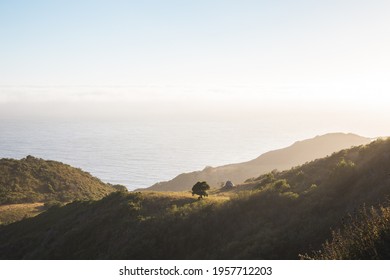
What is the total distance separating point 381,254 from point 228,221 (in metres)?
13.1

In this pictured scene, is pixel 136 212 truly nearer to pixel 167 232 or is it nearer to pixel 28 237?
pixel 167 232

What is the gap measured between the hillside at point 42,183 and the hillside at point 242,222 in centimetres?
3364

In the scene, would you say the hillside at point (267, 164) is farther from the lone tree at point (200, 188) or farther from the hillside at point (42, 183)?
the lone tree at point (200, 188)

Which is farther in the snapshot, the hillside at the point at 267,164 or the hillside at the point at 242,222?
the hillside at the point at 267,164

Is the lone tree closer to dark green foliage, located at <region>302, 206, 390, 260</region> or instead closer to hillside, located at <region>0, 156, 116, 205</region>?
dark green foliage, located at <region>302, 206, 390, 260</region>

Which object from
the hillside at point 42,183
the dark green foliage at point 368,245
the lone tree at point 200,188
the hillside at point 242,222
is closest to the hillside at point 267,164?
the hillside at point 42,183

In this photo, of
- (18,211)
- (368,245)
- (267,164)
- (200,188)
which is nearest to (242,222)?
(200,188)

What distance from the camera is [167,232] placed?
67.9ft

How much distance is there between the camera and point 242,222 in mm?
19266

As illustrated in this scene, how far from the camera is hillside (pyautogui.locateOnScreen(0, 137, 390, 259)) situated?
1520 cm

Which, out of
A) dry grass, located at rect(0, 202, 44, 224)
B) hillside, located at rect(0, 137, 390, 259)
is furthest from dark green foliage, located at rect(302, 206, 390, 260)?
dry grass, located at rect(0, 202, 44, 224)

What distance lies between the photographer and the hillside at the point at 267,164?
13475 centimetres

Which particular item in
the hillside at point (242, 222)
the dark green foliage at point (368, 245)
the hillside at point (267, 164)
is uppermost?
the dark green foliage at point (368, 245)
